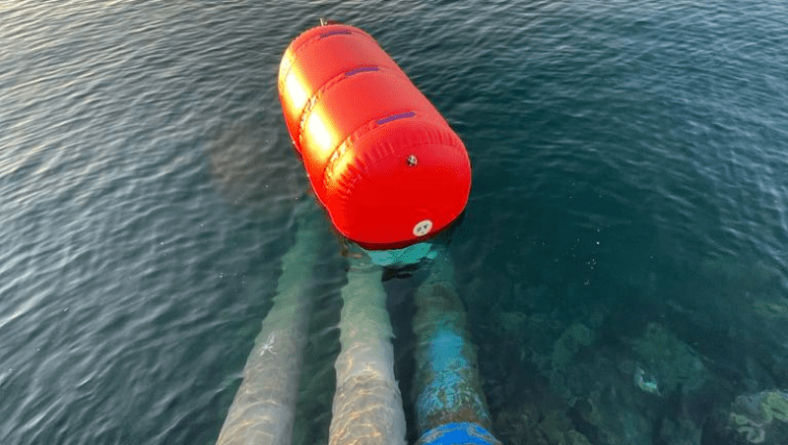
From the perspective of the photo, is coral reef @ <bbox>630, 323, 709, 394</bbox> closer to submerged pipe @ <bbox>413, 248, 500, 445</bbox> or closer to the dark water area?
the dark water area

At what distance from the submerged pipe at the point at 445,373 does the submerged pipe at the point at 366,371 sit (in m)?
0.54

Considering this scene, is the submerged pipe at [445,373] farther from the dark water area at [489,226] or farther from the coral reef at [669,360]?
the coral reef at [669,360]

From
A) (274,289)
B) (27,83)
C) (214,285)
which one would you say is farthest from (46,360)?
(27,83)

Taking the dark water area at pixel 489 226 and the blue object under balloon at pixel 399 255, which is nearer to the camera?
the dark water area at pixel 489 226

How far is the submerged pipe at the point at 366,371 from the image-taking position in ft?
27.5

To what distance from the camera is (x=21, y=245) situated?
523 inches

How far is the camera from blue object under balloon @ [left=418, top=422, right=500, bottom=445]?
316 inches

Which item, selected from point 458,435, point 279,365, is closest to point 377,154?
point 279,365

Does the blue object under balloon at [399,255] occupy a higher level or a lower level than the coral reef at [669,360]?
higher

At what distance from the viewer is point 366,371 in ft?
31.1

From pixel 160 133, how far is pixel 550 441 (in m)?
14.8

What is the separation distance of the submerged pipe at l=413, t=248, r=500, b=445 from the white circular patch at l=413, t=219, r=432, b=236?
4.00ft

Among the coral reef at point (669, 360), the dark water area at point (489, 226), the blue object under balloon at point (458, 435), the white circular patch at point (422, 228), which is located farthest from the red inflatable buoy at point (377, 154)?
the coral reef at point (669, 360)

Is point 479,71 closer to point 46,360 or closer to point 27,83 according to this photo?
point 46,360
